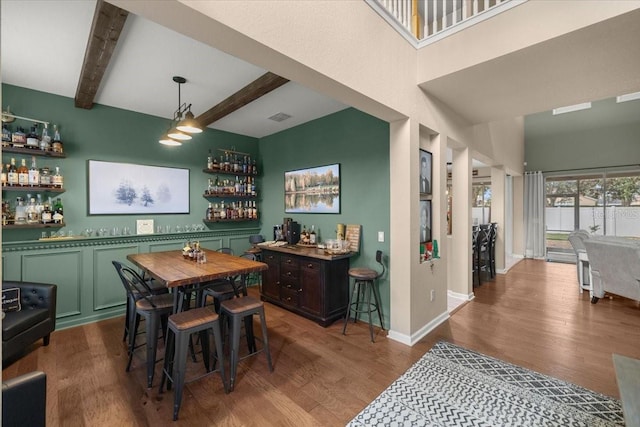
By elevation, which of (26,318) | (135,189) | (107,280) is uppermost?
(135,189)

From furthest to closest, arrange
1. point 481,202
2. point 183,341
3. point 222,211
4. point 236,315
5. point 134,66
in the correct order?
point 481,202, point 222,211, point 134,66, point 236,315, point 183,341

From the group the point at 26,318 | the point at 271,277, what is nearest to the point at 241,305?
the point at 271,277

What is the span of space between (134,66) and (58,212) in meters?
2.08

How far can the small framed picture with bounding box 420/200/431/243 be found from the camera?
3.58 m

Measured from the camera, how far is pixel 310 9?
2.19 m

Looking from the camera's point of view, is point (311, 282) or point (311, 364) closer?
point (311, 364)

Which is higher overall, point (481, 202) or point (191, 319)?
point (481, 202)

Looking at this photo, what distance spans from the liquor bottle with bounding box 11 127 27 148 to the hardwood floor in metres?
2.22

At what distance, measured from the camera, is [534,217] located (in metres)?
8.28

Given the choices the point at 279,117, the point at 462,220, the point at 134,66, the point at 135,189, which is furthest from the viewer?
the point at 462,220

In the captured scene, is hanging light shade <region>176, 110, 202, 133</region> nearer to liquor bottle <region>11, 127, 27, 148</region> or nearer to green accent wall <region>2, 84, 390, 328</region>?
green accent wall <region>2, 84, 390, 328</region>

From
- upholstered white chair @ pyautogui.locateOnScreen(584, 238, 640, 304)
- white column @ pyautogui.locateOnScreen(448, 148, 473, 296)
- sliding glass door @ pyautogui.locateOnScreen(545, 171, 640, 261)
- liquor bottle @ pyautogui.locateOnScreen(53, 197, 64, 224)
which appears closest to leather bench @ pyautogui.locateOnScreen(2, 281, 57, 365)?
liquor bottle @ pyautogui.locateOnScreen(53, 197, 64, 224)

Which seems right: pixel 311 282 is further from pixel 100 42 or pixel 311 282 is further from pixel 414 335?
pixel 100 42

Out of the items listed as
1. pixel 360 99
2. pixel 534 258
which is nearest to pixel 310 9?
pixel 360 99
